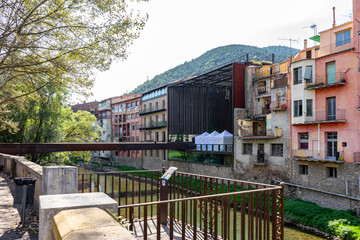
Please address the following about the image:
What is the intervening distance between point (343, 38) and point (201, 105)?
70.3 ft

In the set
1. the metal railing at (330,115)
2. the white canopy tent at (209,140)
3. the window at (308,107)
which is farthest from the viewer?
the white canopy tent at (209,140)

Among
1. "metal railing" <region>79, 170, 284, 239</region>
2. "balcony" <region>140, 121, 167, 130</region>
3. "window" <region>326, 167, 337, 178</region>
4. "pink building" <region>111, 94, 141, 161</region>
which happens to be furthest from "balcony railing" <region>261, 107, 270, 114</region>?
"pink building" <region>111, 94, 141, 161</region>

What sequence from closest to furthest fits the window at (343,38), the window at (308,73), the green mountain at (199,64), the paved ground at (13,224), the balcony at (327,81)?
1. the paved ground at (13,224)
2. the balcony at (327,81)
3. the window at (343,38)
4. the window at (308,73)
5. the green mountain at (199,64)

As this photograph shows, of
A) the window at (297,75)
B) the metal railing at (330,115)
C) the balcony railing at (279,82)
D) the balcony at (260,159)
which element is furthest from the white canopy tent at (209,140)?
the metal railing at (330,115)

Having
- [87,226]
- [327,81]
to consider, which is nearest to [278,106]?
[327,81]

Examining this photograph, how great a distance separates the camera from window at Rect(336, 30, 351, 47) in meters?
21.8

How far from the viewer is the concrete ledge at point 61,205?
2790 millimetres

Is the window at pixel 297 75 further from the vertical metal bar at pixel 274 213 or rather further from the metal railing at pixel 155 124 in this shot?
the metal railing at pixel 155 124

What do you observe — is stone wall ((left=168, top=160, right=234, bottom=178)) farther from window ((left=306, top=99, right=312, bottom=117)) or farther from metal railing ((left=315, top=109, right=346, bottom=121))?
metal railing ((left=315, top=109, right=346, bottom=121))

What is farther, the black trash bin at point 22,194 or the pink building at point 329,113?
the pink building at point 329,113

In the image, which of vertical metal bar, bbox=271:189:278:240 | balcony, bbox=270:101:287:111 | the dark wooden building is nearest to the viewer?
vertical metal bar, bbox=271:189:278:240

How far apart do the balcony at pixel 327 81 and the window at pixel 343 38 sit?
247 centimetres

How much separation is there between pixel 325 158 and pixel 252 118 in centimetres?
995

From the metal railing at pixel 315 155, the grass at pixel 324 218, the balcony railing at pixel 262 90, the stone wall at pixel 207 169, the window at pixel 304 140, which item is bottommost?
the grass at pixel 324 218
